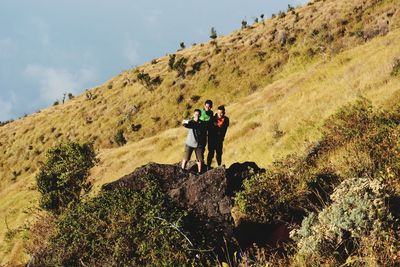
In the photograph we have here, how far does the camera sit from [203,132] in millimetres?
Answer: 12836

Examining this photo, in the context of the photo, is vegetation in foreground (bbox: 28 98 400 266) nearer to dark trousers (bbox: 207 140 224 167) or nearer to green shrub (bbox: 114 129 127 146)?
dark trousers (bbox: 207 140 224 167)

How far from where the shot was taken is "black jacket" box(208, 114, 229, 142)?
42.9 feet

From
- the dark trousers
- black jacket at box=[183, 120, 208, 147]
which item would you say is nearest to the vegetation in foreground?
black jacket at box=[183, 120, 208, 147]

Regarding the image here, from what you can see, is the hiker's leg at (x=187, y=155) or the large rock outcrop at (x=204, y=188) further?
the hiker's leg at (x=187, y=155)

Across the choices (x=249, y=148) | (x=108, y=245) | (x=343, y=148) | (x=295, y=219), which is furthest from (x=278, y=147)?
(x=108, y=245)

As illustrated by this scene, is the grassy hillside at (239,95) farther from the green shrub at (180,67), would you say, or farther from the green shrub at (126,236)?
the green shrub at (126,236)

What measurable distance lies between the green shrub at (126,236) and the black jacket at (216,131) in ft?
16.4

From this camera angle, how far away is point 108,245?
7.09 metres

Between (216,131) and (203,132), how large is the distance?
555 millimetres

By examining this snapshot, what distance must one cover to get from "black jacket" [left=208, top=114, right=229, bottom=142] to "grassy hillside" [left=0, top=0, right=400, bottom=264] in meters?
2.75

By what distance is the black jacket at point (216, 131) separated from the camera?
13.1 metres

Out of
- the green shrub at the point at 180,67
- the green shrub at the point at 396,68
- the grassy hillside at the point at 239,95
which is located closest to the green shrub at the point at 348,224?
the grassy hillside at the point at 239,95

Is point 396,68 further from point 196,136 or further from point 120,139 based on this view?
point 120,139

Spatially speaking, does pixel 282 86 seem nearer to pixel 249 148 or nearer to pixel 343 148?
pixel 249 148
